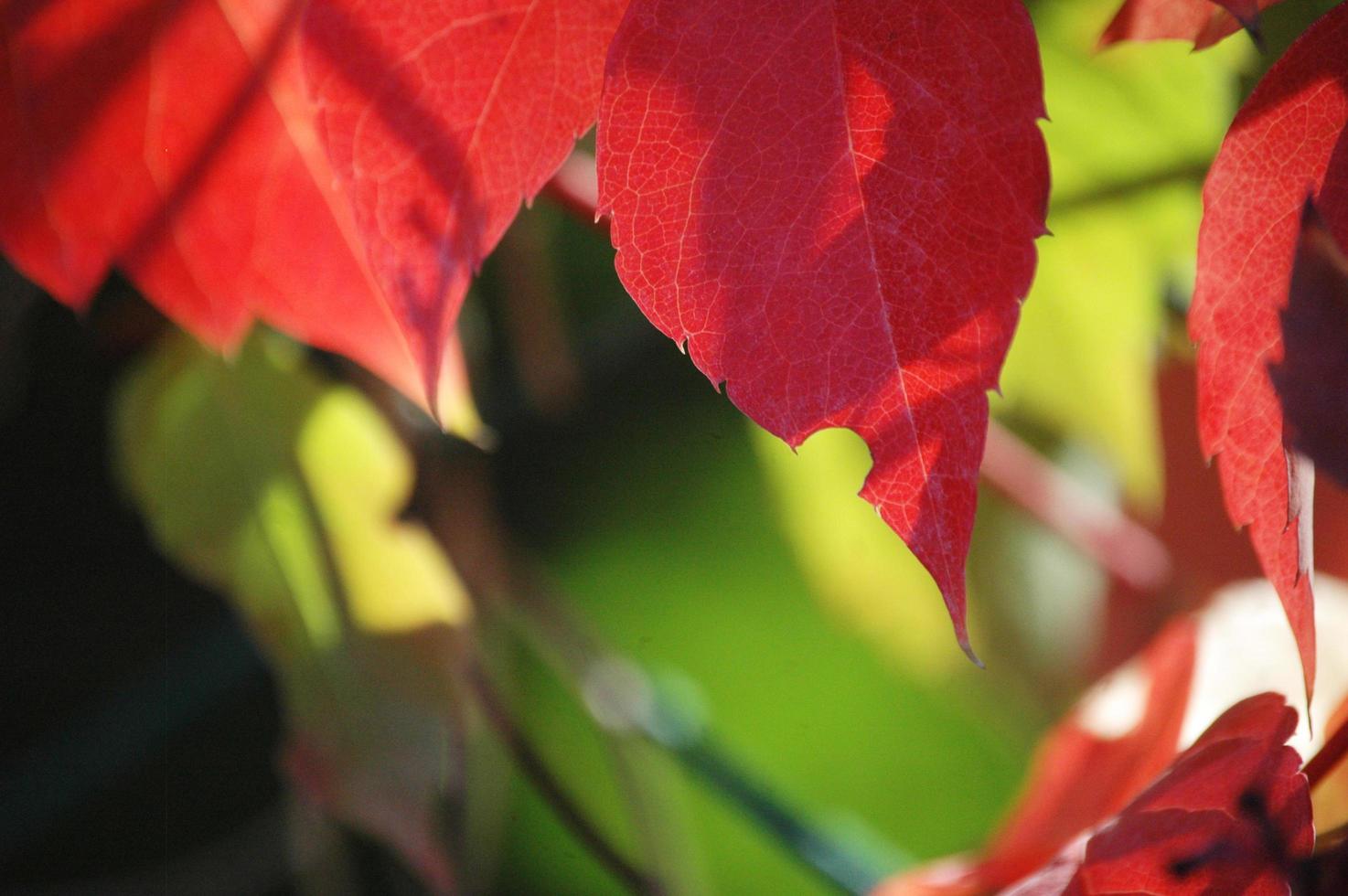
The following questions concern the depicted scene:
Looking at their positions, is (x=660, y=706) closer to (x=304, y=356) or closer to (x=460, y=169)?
(x=304, y=356)

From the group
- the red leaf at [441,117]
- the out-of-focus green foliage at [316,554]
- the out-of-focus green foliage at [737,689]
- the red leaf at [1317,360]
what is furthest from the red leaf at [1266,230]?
the out-of-focus green foliage at [737,689]

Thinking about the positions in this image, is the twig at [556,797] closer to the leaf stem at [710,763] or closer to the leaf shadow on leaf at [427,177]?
the leaf stem at [710,763]

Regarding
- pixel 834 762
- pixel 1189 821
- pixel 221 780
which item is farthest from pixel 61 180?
pixel 834 762

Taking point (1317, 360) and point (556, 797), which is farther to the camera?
point (556, 797)

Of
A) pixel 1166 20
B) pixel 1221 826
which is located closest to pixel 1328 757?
pixel 1221 826

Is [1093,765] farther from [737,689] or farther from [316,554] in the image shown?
[737,689]

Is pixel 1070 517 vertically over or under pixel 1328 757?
under

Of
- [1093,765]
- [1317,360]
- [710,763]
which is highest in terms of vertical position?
[1317,360]
